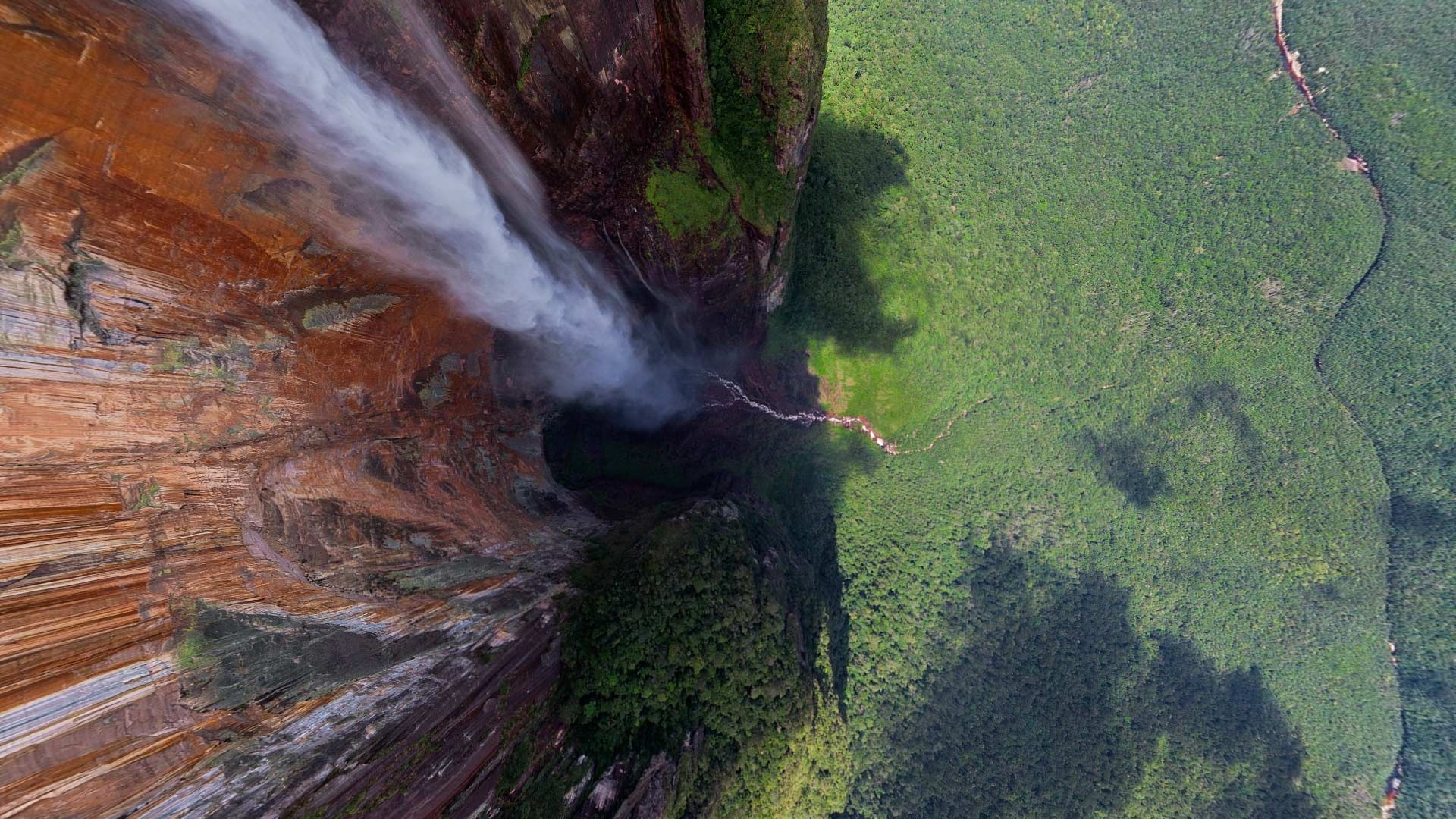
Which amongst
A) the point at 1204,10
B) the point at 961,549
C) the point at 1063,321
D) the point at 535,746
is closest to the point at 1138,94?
the point at 1204,10

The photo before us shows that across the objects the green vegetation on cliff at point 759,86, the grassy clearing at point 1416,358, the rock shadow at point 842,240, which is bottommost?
the grassy clearing at point 1416,358

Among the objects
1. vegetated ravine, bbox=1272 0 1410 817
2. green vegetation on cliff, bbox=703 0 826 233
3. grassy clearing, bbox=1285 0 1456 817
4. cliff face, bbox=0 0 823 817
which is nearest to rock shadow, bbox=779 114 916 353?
green vegetation on cliff, bbox=703 0 826 233

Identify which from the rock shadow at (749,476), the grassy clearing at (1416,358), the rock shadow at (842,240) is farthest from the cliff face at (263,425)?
the grassy clearing at (1416,358)

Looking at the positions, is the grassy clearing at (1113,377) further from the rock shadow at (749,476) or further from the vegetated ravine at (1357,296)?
the rock shadow at (749,476)

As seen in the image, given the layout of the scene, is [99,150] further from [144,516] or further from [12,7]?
[144,516]

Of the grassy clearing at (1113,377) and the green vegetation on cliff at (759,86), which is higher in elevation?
the green vegetation on cliff at (759,86)

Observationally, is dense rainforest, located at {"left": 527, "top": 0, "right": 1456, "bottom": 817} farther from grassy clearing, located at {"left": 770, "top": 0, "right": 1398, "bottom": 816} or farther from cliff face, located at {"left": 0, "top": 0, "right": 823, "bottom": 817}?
cliff face, located at {"left": 0, "top": 0, "right": 823, "bottom": 817}

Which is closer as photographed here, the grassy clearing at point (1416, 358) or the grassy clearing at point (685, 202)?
the grassy clearing at point (685, 202)
